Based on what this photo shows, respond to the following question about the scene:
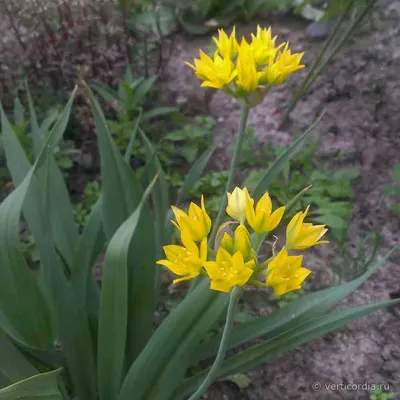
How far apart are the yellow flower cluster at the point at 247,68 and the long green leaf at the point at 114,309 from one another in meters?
0.26

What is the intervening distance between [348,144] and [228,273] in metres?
→ 1.63

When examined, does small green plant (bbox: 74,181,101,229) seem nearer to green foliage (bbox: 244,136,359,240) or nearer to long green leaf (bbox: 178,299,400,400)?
green foliage (bbox: 244,136,359,240)

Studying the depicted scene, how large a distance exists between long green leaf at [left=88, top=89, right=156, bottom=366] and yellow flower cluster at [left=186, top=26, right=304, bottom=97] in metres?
0.27

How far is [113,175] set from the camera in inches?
47.9

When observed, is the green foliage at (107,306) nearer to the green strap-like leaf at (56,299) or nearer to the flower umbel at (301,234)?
the green strap-like leaf at (56,299)

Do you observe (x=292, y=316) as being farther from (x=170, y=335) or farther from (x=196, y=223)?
(x=196, y=223)

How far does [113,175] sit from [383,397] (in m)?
0.90

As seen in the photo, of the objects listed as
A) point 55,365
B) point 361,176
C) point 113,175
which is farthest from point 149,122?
point 55,365

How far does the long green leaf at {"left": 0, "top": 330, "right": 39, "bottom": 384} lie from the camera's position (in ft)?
3.53

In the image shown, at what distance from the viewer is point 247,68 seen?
99 centimetres

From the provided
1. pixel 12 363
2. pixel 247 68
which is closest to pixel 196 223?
pixel 247 68

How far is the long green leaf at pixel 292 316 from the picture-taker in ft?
3.79

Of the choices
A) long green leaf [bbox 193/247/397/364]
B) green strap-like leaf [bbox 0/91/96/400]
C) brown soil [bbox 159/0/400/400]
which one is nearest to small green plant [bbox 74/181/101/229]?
brown soil [bbox 159/0/400/400]

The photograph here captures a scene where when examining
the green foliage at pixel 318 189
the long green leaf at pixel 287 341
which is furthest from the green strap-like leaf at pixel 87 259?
the green foliage at pixel 318 189
